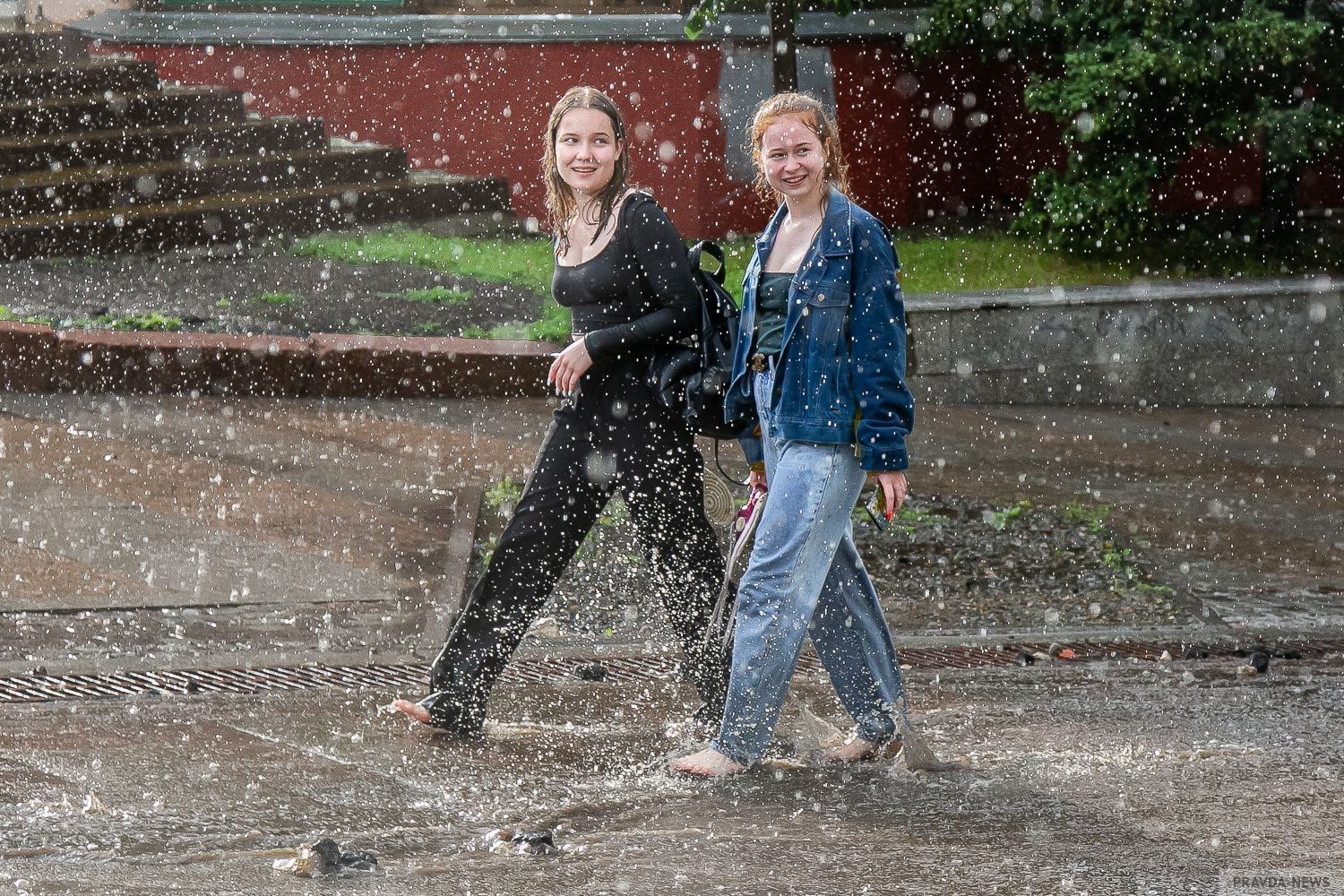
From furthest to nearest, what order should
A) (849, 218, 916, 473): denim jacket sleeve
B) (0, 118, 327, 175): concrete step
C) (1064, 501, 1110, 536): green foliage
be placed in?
1. (0, 118, 327, 175): concrete step
2. (1064, 501, 1110, 536): green foliage
3. (849, 218, 916, 473): denim jacket sleeve

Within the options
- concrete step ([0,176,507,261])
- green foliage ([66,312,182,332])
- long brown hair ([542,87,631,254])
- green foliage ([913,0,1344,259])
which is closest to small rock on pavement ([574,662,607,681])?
long brown hair ([542,87,631,254])

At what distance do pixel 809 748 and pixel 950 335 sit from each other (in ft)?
18.4

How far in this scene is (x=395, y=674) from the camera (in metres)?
6.22

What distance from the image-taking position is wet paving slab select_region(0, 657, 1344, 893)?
4348mm

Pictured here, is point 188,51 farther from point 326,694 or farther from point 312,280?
point 326,694

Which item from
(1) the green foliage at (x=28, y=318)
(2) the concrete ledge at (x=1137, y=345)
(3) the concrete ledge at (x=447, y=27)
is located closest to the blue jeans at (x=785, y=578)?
(2) the concrete ledge at (x=1137, y=345)

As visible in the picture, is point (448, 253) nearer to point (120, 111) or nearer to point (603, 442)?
point (120, 111)

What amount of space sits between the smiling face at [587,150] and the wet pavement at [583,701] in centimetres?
158

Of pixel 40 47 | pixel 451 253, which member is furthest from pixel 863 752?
pixel 40 47

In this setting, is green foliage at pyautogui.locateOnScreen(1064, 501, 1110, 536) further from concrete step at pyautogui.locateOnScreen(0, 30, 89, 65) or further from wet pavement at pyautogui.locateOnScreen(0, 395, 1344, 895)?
concrete step at pyautogui.locateOnScreen(0, 30, 89, 65)

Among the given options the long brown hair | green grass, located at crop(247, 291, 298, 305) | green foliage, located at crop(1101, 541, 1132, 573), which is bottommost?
green foliage, located at crop(1101, 541, 1132, 573)

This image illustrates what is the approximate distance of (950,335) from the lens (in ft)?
35.0

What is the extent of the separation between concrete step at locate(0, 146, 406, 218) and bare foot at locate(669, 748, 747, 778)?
9.15 metres

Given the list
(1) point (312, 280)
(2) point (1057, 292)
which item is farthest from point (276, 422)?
(2) point (1057, 292)
